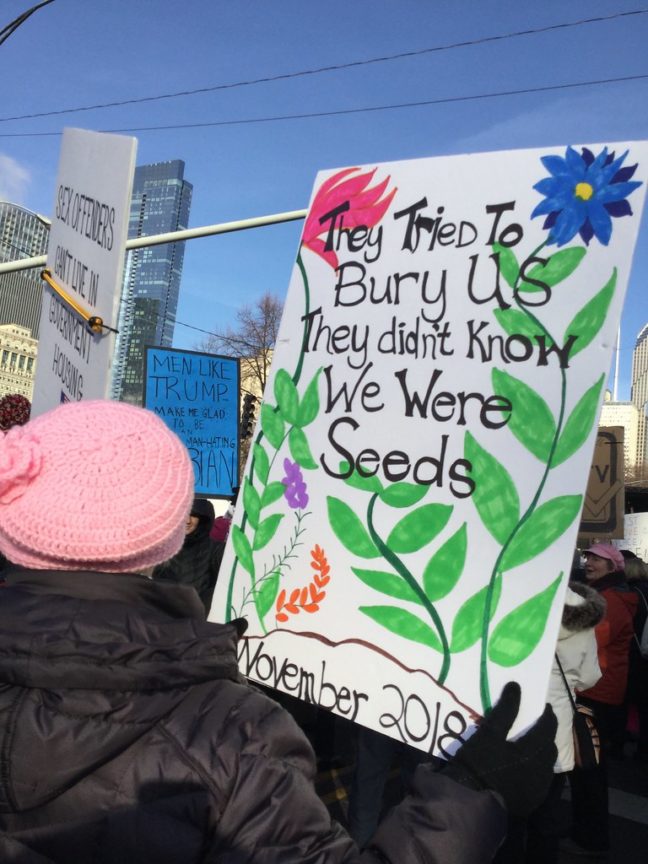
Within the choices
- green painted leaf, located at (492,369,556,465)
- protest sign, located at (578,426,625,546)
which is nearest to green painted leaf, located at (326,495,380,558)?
green painted leaf, located at (492,369,556,465)

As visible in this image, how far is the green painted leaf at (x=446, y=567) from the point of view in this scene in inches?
86.3

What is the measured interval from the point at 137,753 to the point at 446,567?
1.17 metres

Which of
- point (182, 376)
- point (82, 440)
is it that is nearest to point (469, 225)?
point (82, 440)

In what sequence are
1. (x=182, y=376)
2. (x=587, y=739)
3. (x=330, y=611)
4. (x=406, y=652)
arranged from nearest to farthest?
(x=406, y=652) → (x=330, y=611) → (x=587, y=739) → (x=182, y=376)

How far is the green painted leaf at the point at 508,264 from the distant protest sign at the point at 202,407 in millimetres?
4684

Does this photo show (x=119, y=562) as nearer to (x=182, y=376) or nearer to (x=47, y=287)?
(x=47, y=287)

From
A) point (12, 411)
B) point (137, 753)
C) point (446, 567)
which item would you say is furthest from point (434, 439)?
point (12, 411)

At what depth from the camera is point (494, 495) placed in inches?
86.2

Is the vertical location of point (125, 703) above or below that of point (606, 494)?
below

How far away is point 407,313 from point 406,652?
3.19 ft

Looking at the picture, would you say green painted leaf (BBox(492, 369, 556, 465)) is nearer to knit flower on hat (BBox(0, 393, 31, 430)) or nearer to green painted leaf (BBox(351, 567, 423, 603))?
green painted leaf (BBox(351, 567, 423, 603))

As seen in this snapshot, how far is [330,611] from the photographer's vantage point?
2.36 m

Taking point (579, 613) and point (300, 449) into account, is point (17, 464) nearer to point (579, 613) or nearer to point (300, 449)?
point (300, 449)

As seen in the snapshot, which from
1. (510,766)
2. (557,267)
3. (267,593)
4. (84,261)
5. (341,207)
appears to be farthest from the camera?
(84,261)
